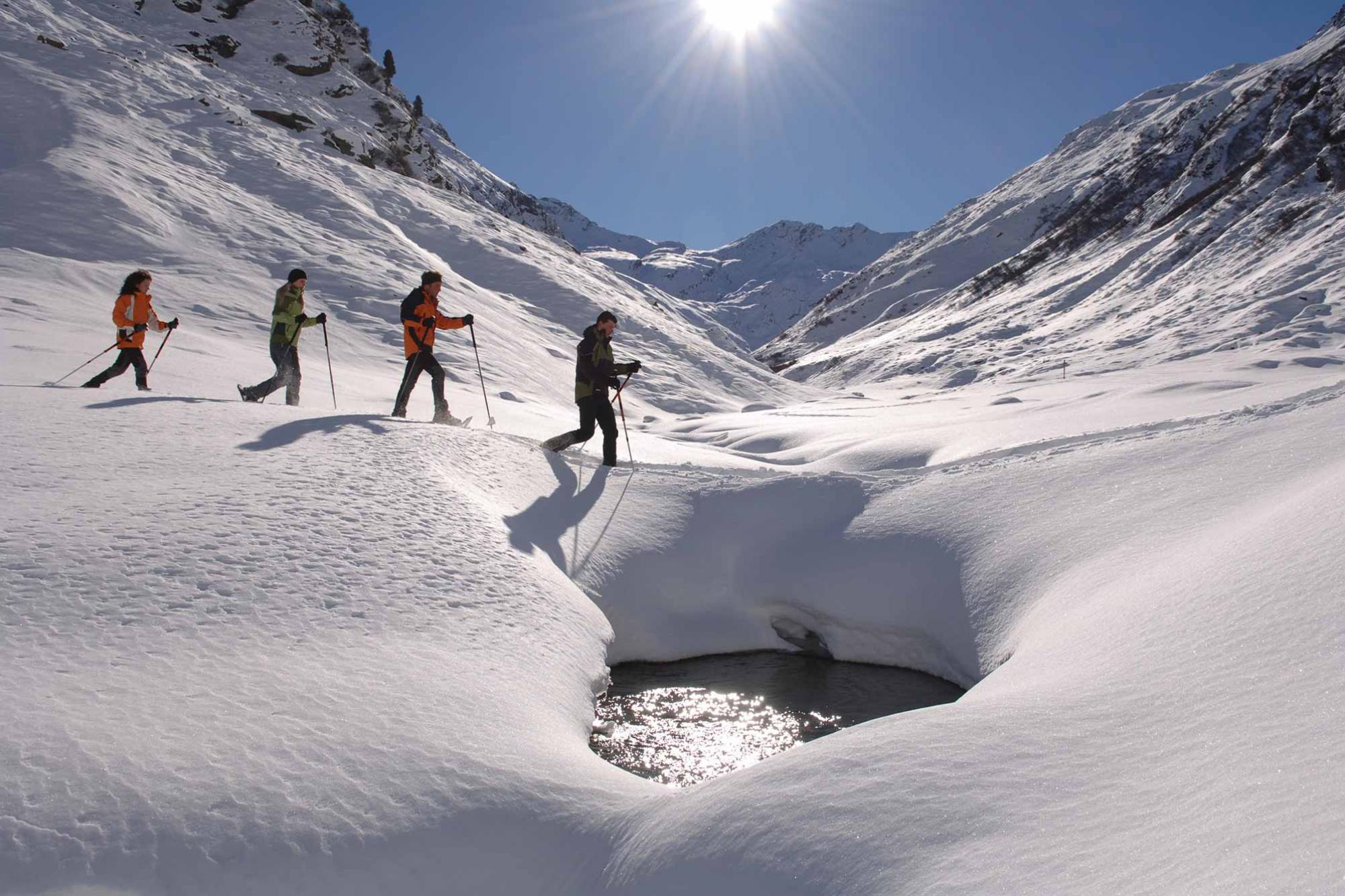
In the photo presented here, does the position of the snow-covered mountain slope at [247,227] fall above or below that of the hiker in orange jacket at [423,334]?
above

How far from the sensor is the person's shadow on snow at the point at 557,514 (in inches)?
262

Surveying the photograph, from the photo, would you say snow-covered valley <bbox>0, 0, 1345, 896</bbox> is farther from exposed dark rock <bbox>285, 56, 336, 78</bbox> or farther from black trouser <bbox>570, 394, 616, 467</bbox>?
exposed dark rock <bbox>285, 56, 336, 78</bbox>

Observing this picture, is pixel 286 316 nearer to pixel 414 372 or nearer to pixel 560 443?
pixel 414 372

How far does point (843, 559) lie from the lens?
7.41 meters

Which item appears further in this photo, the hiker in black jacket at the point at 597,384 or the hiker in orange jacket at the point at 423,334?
the hiker in orange jacket at the point at 423,334

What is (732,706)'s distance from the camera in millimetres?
6082

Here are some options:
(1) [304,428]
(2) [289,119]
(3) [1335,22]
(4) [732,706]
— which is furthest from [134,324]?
(3) [1335,22]

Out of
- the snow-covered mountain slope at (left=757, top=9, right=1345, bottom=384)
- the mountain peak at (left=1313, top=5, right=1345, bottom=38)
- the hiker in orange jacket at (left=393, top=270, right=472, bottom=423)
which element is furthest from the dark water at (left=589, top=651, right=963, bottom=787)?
the mountain peak at (left=1313, top=5, right=1345, bottom=38)

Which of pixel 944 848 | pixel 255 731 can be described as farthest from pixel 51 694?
pixel 944 848

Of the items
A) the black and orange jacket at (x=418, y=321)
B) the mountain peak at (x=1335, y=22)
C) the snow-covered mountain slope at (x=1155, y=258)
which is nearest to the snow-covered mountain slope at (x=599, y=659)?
the black and orange jacket at (x=418, y=321)

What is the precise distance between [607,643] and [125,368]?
687 centimetres

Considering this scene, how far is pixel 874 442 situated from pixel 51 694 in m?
11.4

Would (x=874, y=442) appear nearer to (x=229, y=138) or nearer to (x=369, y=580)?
(x=369, y=580)

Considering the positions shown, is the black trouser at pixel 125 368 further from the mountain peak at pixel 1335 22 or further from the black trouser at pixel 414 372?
the mountain peak at pixel 1335 22
